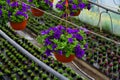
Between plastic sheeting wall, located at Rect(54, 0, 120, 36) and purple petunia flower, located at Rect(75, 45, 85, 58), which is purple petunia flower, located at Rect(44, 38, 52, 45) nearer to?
purple petunia flower, located at Rect(75, 45, 85, 58)

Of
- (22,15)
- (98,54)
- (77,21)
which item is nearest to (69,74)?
(98,54)

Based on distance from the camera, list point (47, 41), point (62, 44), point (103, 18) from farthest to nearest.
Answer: point (103, 18)
point (47, 41)
point (62, 44)

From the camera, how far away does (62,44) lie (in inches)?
121

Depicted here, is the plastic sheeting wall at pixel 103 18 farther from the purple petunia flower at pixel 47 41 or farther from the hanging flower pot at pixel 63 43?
the purple petunia flower at pixel 47 41

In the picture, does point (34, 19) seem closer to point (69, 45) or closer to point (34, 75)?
point (34, 75)

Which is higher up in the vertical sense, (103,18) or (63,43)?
(63,43)

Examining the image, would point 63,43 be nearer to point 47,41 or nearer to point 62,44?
point 62,44

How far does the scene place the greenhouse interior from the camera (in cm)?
322

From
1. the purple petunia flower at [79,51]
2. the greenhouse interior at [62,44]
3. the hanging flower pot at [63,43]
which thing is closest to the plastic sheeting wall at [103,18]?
the greenhouse interior at [62,44]

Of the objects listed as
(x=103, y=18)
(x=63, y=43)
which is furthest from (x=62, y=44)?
(x=103, y=18)

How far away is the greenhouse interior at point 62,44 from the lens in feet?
10.6

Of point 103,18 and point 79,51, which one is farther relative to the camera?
point 103,18

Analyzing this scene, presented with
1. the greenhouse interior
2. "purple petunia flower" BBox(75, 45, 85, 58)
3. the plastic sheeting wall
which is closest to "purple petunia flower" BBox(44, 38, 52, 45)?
the greenhouse interior

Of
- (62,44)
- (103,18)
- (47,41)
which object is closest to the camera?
(62,44)
